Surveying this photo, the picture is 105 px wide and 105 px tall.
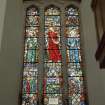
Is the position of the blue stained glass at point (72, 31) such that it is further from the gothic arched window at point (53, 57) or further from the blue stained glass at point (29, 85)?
the blue stained glass at point (29, 85)

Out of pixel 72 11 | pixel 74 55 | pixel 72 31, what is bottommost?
pixel 74 55

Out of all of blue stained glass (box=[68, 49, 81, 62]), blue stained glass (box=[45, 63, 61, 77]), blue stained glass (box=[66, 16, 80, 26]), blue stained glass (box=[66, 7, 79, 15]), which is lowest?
blue stained glass (box=[45, 63, 61, 77])

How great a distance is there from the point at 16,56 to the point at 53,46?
1.05m

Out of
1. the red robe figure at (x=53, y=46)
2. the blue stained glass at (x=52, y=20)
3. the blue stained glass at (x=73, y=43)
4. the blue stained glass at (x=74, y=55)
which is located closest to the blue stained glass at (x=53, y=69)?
the red robe figure at (x=53, y=46)

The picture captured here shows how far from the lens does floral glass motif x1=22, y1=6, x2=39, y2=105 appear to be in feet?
19.1

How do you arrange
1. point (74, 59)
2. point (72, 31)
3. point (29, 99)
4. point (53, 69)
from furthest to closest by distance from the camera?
point (72, 31), point (74, 59), point (53, 69), point (29, 99)

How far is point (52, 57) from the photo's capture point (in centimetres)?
633

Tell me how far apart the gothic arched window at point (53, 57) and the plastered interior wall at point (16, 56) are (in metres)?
0.27

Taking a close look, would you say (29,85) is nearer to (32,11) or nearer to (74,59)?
(74,59)

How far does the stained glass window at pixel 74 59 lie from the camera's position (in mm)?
5789

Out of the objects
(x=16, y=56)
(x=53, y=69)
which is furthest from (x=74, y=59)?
(x=16, y=56)

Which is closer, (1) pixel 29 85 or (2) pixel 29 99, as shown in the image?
(2) pixel 29 99

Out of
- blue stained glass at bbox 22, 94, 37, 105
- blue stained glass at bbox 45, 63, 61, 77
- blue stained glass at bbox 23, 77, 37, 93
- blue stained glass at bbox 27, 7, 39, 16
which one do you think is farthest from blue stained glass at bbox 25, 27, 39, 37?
blue stained glass at bbox 22, 94, 37, 105

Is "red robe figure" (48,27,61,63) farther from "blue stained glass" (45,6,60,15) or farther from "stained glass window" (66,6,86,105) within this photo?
"blue stained glass" (45,6,60,15)
